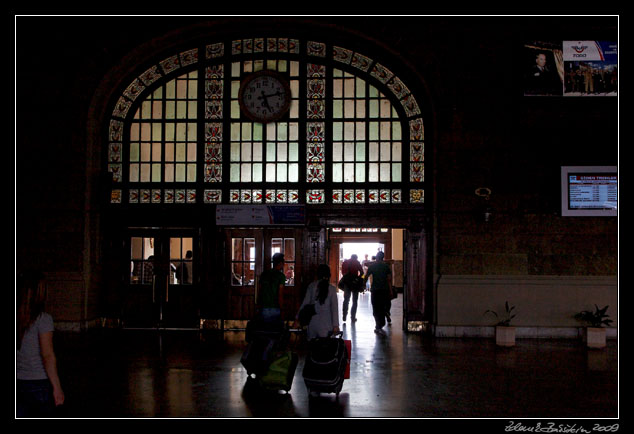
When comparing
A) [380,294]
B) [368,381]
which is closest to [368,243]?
[380,294]

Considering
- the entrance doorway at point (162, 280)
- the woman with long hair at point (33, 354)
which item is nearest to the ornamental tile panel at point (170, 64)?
the entrance doorway at point (162, 280)

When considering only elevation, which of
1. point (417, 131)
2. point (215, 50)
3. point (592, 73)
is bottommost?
point (417, 131)

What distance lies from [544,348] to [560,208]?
2.68 metres

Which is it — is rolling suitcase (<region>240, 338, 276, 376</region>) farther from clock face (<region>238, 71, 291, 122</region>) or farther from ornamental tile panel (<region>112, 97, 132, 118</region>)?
ornamental tile panel (<region>112, 97, 132, 118</region>)

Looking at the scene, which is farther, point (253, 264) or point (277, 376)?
point (253, 264)

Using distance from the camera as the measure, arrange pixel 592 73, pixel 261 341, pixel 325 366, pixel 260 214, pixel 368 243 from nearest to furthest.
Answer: pixel 325 366
pixel 261 341
pixel 592 73
pixel 260 214
pixel 368 243

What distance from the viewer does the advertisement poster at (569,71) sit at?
11609 millimetres

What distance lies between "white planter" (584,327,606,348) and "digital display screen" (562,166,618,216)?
2.14 meters

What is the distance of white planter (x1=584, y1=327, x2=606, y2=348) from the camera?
410 inches

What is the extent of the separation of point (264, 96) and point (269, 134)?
77 cm

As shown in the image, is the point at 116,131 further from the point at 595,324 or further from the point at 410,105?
the point at 595,324

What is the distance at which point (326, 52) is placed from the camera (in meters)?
12.5

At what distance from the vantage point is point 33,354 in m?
4.17

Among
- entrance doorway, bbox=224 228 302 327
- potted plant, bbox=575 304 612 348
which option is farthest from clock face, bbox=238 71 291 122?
potted plant, bbox=575 304 612 348
